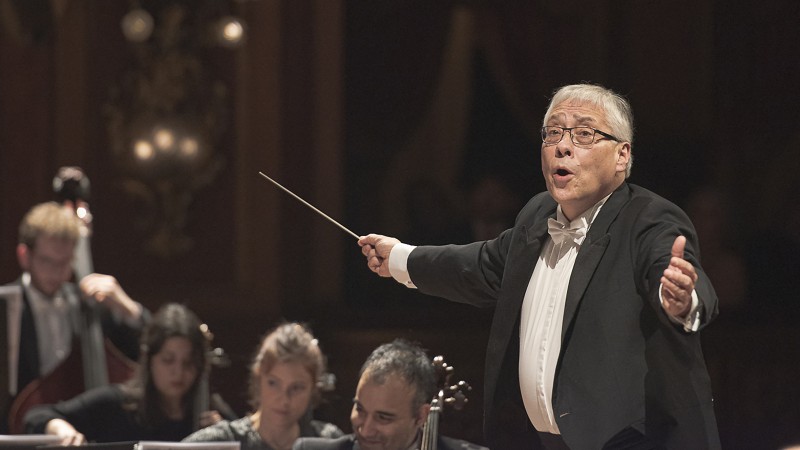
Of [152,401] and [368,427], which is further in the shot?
[152,401]

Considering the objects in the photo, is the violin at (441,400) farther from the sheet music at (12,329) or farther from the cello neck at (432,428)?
the sheet music at (12,329)

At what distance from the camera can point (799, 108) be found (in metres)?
6.90

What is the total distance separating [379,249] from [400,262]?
9cm

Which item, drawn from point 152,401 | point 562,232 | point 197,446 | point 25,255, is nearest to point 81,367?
point 152,401

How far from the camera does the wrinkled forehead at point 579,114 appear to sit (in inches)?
105

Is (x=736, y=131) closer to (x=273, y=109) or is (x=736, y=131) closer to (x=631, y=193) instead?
(x=273, y=109)

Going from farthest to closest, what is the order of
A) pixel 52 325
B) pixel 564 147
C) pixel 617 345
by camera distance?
1. pixel 52 325
2. pixel 564 147
3. pixel 617 345

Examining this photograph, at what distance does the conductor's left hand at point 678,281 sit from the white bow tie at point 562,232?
0.36m

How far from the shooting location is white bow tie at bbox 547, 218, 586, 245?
2.68m

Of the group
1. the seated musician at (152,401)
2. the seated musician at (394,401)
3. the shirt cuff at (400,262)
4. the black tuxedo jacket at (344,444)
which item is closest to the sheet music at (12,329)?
the seated musician at (152,401)

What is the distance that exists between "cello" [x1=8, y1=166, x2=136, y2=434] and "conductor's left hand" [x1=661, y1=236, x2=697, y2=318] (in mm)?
2842

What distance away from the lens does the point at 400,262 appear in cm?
298

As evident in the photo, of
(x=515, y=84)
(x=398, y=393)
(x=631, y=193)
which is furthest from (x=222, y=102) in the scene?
(x=631, y=193)

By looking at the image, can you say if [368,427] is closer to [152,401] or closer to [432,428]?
[432,428]
